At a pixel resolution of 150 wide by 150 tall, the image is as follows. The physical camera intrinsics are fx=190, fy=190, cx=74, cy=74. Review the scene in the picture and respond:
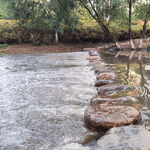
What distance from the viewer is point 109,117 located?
2.72 m

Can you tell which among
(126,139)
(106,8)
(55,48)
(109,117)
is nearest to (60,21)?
(55,48)

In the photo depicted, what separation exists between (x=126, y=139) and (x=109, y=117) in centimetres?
56

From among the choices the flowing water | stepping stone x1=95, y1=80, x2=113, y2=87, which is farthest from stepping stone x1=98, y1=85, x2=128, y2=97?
stepping stone x1=95, y1=80, x2=113, y2=87

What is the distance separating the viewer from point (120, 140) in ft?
7.17

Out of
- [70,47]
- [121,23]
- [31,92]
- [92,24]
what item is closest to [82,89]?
[31,92]

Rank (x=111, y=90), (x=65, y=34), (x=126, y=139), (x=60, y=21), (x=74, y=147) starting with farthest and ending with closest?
(x=65, y=34)
(x=60, y=21)
(x=111, y=90)
(x=74, y=147)
(x=126, y=139)

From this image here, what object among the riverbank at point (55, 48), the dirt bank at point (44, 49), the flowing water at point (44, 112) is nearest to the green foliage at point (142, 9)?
the riverbank at point (55, 48)

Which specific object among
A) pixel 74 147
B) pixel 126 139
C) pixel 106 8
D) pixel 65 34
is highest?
pixel 106 8

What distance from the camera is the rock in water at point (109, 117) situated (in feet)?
8.64

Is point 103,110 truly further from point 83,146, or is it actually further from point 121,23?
point 121,23

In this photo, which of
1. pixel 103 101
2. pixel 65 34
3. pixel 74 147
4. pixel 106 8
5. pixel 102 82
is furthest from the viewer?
pixel 65 34

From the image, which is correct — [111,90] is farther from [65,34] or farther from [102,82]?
[65,34]

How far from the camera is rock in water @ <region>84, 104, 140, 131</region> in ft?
8.64

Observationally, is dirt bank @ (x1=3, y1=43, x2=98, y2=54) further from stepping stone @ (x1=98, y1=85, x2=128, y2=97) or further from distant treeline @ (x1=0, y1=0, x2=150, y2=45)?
stepping stone @ (x1=98, y1=85, x2=128, y2=97)
